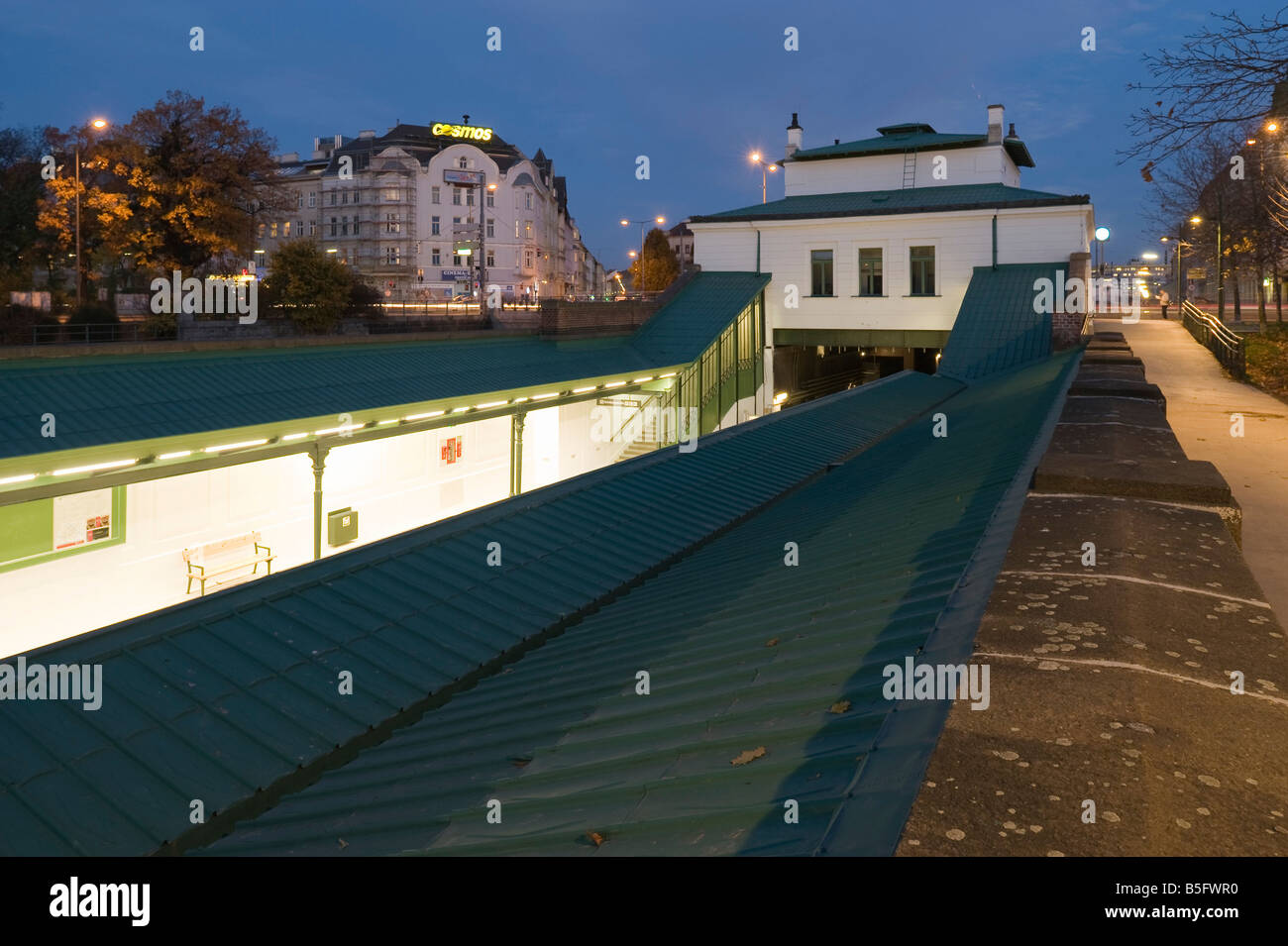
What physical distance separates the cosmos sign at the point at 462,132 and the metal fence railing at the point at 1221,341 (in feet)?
218

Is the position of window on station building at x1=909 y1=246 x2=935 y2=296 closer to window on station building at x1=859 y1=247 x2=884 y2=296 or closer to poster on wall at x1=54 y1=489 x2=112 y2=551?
window on station building at x1=859 y1=247 x2=884 y2=296

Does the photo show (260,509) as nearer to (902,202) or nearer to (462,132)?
(902,202)

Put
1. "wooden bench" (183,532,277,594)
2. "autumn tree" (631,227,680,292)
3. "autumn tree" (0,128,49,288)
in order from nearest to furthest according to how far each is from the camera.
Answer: "wooden bench" (183,532,277,594) → "autumn tree" (0,128,49,288) → "autumn tree" (631,227,680,292)

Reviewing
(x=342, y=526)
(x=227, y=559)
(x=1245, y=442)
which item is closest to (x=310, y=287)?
(x=342, y=526)

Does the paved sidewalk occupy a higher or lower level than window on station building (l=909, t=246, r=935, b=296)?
lower

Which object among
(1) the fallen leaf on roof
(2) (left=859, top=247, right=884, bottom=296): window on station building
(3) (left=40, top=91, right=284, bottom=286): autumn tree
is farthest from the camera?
(3) (left=40, top=91, right=284, bottom=286): autumn tree

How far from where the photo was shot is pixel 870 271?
36.9m

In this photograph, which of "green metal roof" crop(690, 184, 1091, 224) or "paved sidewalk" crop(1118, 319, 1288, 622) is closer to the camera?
"paved sidewalk" crop(1118, 319, 1288, 622)

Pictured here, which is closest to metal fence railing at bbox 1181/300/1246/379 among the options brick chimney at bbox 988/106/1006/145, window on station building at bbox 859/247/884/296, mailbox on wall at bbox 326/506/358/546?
brick chimney at bbox 988/106/1006/145

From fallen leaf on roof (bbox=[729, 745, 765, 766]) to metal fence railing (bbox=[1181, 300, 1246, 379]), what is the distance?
27979 mm

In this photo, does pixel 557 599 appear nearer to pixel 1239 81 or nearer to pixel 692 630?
pixel 692 630

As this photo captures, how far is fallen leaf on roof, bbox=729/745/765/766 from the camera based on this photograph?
4176 millimetres

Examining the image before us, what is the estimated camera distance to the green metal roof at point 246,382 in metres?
16.1

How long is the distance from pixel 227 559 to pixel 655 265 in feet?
256
